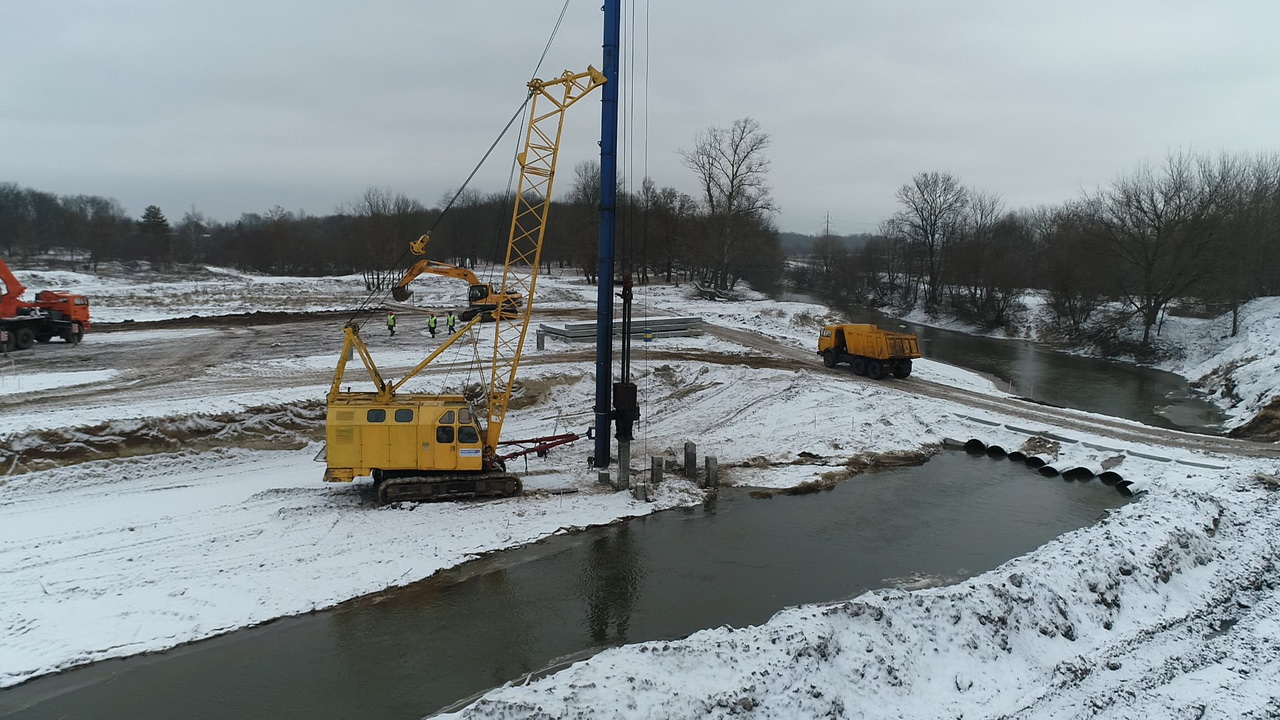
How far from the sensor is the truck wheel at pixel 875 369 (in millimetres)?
27953

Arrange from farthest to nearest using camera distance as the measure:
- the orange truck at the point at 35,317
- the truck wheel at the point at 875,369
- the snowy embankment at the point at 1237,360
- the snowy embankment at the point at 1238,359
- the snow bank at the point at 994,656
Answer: the truck wheel at the point at 875,369
the orange truck at the point at 35,317
the snowy embankment at the point at 1238,359
the snowy embankment at the point at 1237,360
the snow bank at the point at 994,656

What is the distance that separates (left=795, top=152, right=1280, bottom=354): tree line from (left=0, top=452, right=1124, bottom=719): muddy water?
3064 centimetres

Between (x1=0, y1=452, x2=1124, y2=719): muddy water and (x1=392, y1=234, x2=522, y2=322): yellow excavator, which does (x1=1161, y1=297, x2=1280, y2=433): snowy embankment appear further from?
(x1=392, y1=234, x2=522, y2=322): yellow excavator

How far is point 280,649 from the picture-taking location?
10.2m

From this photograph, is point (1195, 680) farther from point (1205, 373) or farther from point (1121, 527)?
point (1205, 373)

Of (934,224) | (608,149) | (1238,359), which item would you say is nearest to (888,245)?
(934,224)

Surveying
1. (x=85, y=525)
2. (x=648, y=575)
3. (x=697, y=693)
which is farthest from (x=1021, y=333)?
(x=85, y=525)

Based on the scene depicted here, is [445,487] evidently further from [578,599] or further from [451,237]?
[451,237]

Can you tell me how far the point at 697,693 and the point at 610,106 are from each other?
12849 mm

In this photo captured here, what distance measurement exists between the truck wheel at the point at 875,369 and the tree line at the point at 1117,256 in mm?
23607

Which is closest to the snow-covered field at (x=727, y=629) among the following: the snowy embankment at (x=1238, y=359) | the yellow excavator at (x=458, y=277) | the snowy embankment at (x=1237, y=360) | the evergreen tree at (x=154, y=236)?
the yellow excavator at (x=458, y=277)

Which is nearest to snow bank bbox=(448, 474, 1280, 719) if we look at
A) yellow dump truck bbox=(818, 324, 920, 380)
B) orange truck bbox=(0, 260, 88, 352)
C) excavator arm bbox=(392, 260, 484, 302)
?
excavator arm bbox=(392, 260, 484, 302)

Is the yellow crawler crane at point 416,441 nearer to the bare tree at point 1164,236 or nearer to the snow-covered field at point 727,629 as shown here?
the snow-covered field at point 727,629

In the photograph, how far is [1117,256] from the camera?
4359 centimetres
